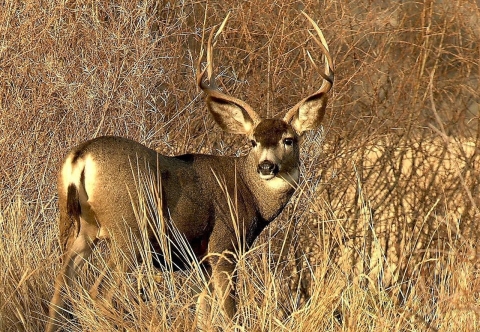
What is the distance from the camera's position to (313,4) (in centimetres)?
812

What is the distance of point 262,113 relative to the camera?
25.8 feet

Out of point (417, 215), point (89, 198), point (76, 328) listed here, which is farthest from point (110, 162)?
point (417, 215)

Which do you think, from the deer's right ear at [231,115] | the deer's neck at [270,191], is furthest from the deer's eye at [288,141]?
the deer's right ear at [231,115]

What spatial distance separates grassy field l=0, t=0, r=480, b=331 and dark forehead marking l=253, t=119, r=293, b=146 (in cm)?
41

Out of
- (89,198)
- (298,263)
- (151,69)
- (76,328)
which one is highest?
(151,69)

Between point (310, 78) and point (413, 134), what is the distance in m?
1.48

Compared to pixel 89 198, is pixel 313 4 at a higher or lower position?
higher

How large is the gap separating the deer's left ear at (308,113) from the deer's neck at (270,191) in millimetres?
284

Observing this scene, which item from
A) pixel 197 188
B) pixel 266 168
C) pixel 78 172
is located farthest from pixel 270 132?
pixel 78 172

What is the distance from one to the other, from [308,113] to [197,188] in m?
0.93

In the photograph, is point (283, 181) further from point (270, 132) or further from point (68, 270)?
point (68, 270)

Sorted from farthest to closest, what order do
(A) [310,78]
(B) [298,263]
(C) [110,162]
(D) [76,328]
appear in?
1. (B) [298,263]
2. (A) [310,78]
3. (C) [110,162]
4. (D) [76,328]

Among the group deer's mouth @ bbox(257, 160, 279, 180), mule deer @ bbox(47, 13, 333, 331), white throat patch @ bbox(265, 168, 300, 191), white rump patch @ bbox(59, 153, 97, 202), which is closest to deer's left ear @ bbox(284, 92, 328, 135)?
mule deer @ bbox(47, 13, 333, 331)

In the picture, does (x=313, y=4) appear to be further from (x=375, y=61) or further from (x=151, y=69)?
(x=151, y=69)
